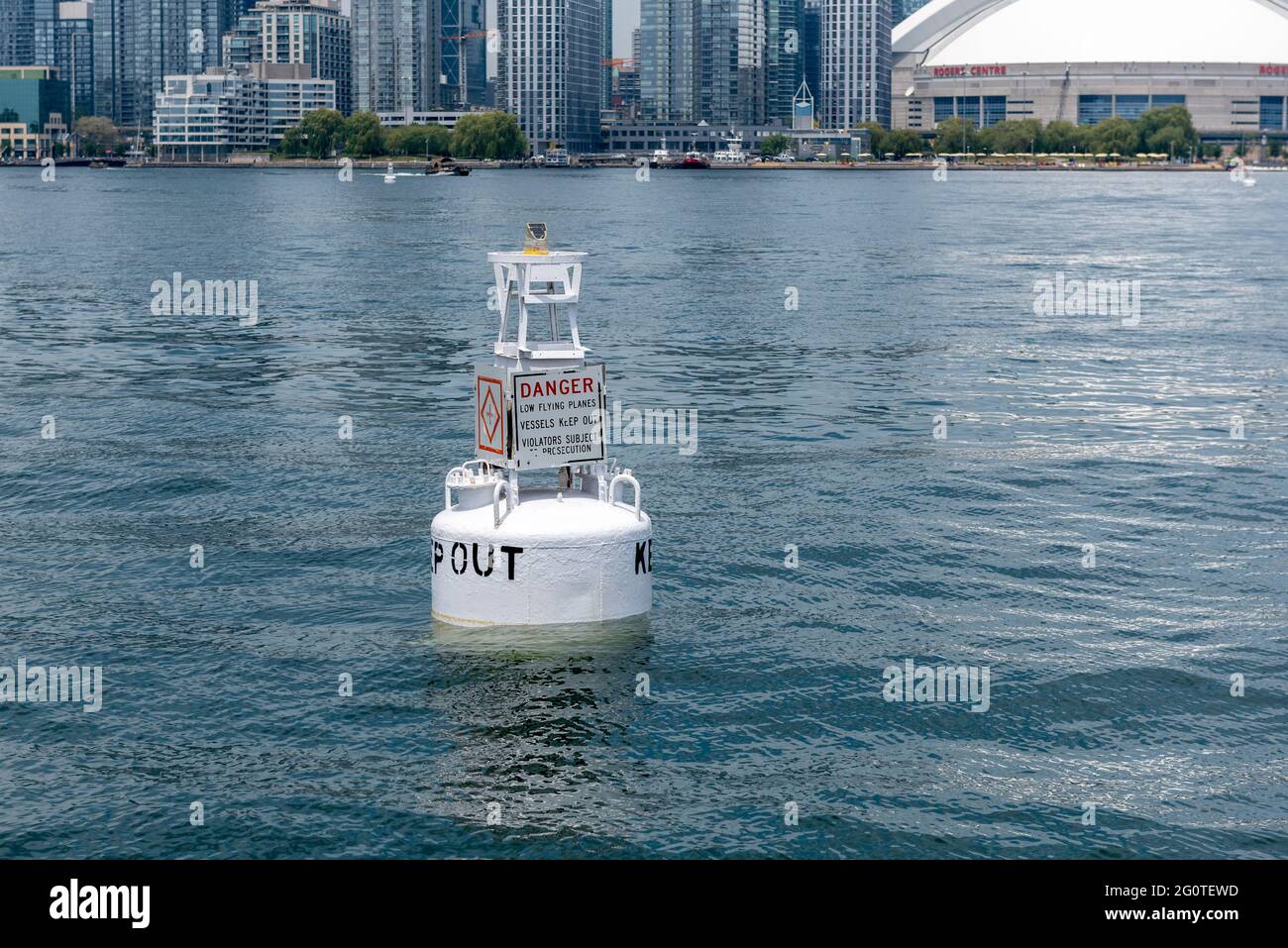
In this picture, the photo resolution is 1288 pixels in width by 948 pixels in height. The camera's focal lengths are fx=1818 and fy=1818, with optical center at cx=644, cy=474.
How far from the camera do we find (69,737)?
19547 millimetres

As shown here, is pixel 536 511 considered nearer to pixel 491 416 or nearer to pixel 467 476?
pixel 467 476

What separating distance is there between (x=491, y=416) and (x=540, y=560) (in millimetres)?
2002

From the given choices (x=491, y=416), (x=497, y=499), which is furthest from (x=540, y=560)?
(x=491, y=416)

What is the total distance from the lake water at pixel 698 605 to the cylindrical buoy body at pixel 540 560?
41 centimetres

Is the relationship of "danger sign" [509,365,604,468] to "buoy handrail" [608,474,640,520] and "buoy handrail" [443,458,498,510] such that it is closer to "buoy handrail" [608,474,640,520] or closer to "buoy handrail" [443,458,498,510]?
"buoy handrail" [608,474,640,520]

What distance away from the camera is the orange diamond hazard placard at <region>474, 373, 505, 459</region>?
21875 mm

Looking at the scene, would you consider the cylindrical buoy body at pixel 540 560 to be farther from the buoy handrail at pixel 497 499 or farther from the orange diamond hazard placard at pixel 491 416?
the orange diamond hazard placard at pixel 491 416

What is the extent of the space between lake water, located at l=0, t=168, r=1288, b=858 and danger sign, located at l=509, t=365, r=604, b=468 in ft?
7.10

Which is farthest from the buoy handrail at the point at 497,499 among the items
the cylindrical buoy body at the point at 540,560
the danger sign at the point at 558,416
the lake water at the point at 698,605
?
the lake water at the point at 698,605

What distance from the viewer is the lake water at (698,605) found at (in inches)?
698

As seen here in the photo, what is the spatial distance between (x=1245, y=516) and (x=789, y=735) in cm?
1437

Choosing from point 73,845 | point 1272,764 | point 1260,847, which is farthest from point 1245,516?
point 73,845
